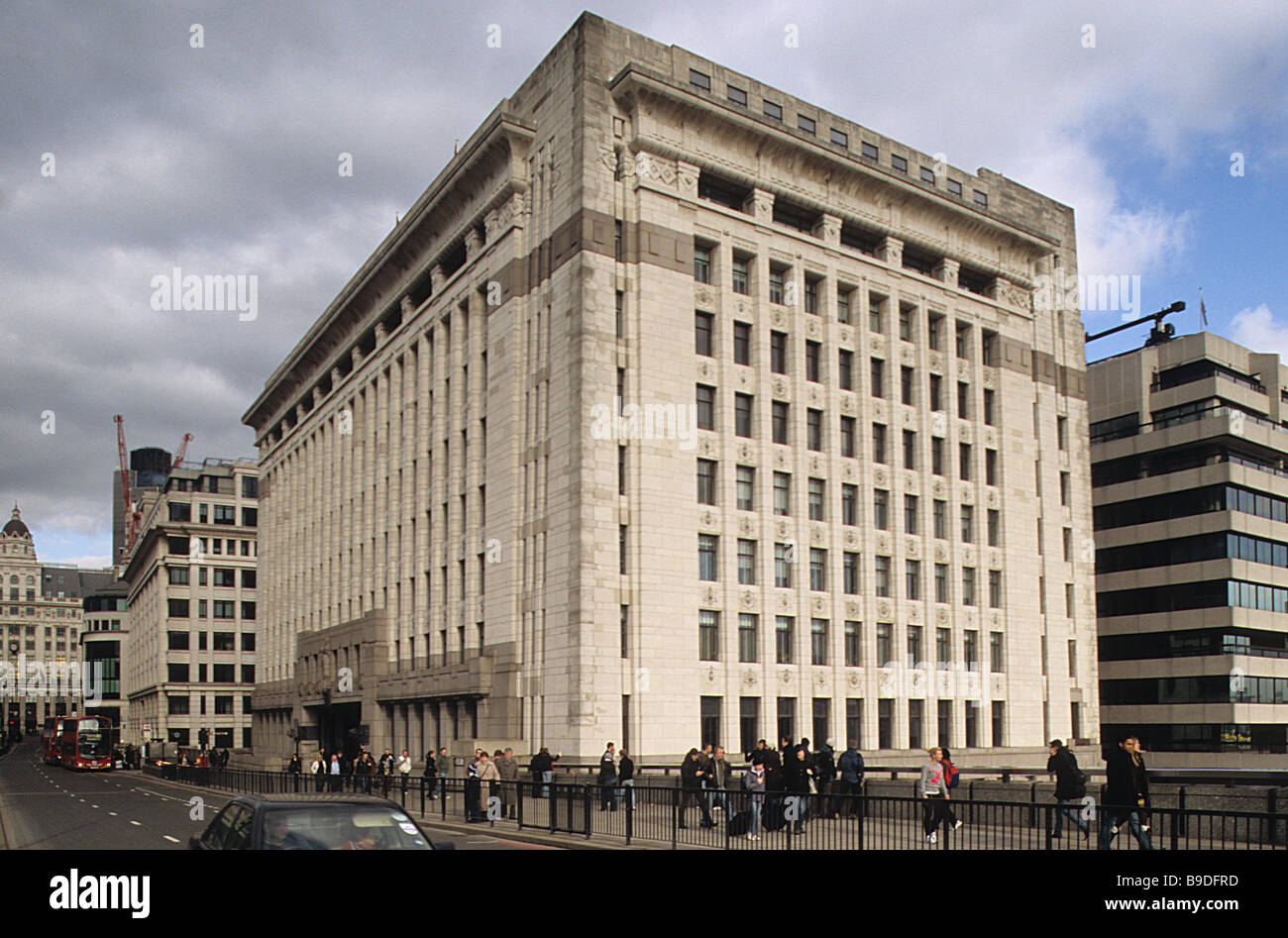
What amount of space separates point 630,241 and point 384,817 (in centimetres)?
3630

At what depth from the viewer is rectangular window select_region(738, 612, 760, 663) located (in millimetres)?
45688

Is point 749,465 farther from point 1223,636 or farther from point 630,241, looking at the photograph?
point 1223,636

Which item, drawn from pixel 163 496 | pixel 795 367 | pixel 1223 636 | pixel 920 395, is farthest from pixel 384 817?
pixel 163 496

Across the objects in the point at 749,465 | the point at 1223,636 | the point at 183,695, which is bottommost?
the point at 183,695

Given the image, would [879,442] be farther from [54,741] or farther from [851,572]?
[54,741]

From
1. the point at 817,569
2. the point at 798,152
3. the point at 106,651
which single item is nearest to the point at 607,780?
the point at 817,569

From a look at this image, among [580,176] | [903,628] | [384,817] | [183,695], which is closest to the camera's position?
[384,817]

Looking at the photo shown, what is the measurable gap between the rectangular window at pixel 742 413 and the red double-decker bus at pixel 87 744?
193ft

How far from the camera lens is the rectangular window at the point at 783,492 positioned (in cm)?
4819

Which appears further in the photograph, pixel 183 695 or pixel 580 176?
pixel 183 695

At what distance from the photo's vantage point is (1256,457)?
2859 inches

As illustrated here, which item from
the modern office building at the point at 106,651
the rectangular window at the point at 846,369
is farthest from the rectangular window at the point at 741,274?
the modern office building at the point at 106,651

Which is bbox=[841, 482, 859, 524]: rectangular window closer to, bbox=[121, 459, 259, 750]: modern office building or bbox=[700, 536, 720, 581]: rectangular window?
bbox=[700, 536, 720, 581]: rectangular window

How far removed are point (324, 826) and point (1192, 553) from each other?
66.8 metres
